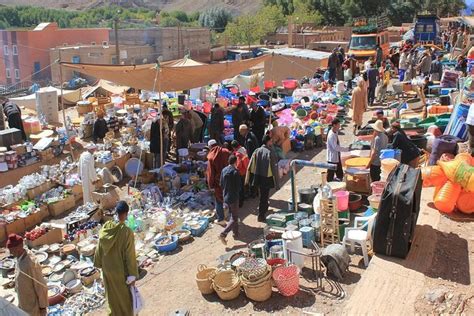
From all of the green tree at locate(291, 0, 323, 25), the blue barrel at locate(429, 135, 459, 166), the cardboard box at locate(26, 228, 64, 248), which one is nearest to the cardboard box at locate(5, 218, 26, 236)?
the cardboard box at locate(26, 228, 64, 248)

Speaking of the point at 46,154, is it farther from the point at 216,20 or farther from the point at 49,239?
the point at 216,20

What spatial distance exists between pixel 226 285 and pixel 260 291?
479 mm

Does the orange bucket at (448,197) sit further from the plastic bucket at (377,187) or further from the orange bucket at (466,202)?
the plastic bucket at (377,187)

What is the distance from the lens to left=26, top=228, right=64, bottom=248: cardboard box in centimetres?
866

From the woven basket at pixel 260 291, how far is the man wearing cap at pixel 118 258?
1.43 metres

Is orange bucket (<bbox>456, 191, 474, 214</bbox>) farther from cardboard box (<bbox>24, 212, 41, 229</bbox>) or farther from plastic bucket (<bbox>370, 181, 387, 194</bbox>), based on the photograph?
cardboard box (<bbox>24, 212, 41, 229</bbox>)

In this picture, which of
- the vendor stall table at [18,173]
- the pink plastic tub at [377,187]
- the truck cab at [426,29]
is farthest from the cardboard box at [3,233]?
the truck cab at [426,29]

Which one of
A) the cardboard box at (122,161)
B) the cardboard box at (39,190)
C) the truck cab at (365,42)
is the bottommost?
the cardboard box at (39,190)

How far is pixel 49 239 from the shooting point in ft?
29.1

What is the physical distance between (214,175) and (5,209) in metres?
4.53

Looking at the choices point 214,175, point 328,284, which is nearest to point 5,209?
point 214,175

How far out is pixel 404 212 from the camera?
5.63m

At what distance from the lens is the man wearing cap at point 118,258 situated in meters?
5.24

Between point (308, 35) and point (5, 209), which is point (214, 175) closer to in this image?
point (5, 209)
